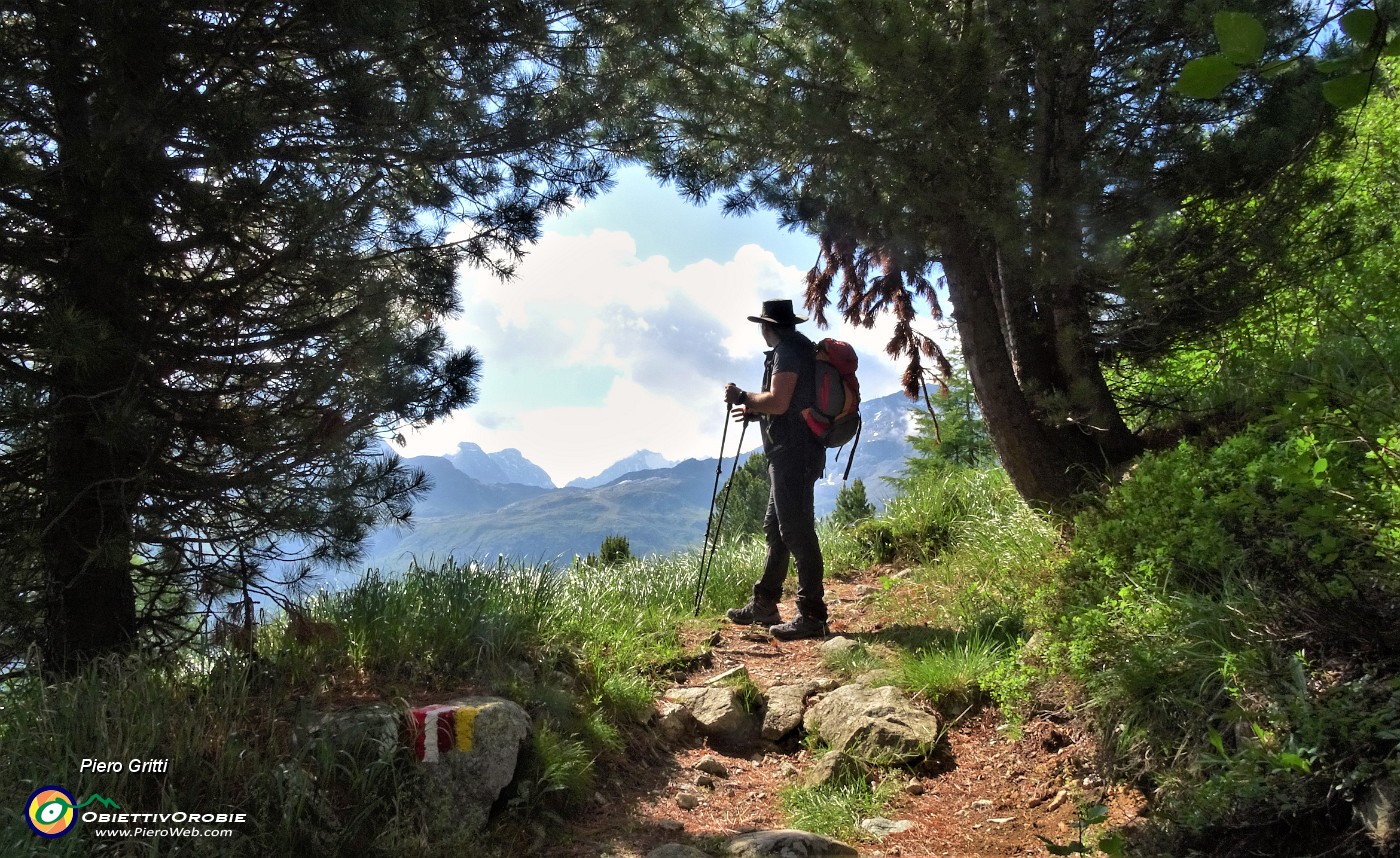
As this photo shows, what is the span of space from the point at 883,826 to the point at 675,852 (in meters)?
0.97

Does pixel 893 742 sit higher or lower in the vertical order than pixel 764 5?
lower

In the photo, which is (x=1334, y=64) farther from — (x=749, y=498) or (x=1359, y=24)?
(x=749, y=498)

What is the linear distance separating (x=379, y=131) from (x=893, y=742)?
3.96 metres

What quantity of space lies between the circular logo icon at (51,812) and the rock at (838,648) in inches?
160

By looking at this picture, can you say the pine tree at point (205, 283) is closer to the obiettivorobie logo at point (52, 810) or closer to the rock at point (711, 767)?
the obiettivorobie logo at point (52, 810)

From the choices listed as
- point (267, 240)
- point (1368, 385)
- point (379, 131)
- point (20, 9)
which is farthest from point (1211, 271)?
point (20, 9)

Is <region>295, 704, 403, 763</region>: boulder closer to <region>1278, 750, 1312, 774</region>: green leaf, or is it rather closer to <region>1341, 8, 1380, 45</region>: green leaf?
<region>1278, 750, 1312, 774</region>: green leaf

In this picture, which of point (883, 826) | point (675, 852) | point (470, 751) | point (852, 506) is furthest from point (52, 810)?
point (852, 506)

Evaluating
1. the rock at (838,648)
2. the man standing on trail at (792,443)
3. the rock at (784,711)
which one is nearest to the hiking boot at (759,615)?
the man standing on trail at (792,443)

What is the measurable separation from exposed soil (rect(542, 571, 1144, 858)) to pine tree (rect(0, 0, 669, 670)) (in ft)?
6.19

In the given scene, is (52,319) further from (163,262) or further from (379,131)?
(379,131)

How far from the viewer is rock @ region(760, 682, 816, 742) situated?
4.80m

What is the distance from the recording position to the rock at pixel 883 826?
11.7ft

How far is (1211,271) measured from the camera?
4.94 meters
